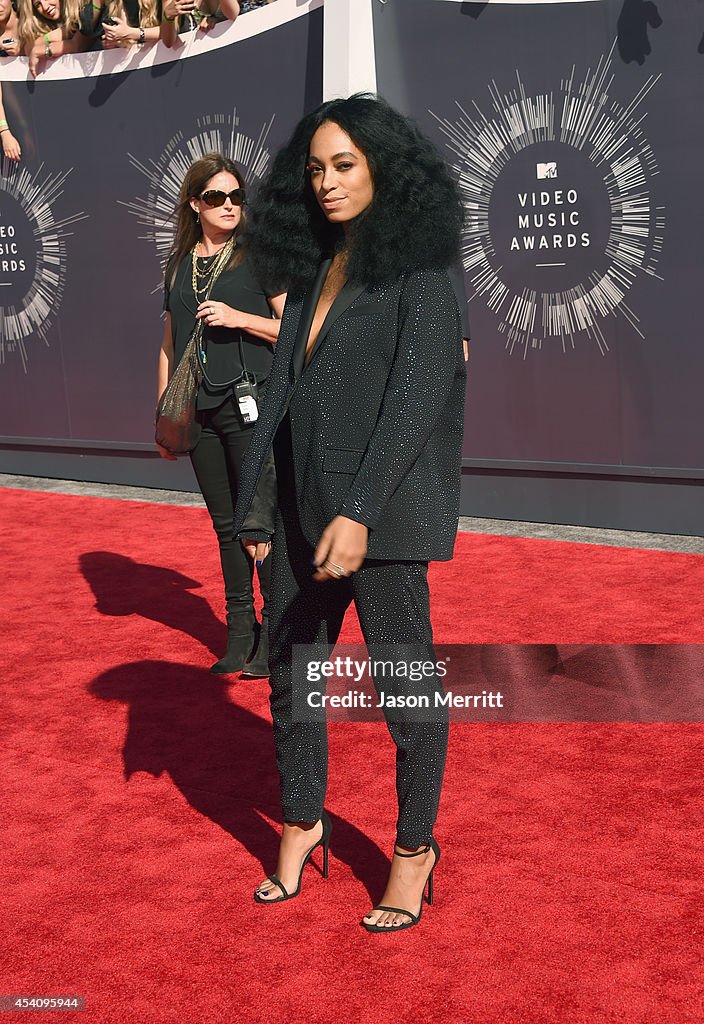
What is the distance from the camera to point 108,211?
840cm

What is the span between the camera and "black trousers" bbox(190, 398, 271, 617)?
4355mm

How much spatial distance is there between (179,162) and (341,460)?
593cm

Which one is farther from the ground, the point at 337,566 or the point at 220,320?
the point at 220,320

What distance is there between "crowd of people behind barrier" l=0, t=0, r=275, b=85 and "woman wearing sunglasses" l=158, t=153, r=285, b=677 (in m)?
3.68

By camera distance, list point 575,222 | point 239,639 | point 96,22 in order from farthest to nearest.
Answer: point 96,22 < point 575,222 < point 239,639

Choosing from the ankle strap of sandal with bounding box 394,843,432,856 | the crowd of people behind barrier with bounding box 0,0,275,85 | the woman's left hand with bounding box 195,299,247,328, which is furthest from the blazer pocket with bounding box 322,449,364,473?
the crowd of people behind barrier with bounding box 0,0,275,85

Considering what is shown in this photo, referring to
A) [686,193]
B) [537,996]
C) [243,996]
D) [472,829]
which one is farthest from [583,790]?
[686,193]

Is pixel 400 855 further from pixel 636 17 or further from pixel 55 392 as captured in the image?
pixel 55 392

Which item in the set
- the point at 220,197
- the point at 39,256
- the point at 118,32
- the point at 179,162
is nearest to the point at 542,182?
the point at 179,162

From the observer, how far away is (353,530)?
2.47m

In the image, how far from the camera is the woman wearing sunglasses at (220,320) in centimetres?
426

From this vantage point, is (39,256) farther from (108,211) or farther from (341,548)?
(341,548)

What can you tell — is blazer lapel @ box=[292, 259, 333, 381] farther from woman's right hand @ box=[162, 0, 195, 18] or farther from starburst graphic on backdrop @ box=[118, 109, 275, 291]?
woman's right hand @ box=[162, 0, 195, 18]

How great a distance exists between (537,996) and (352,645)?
244 cm
